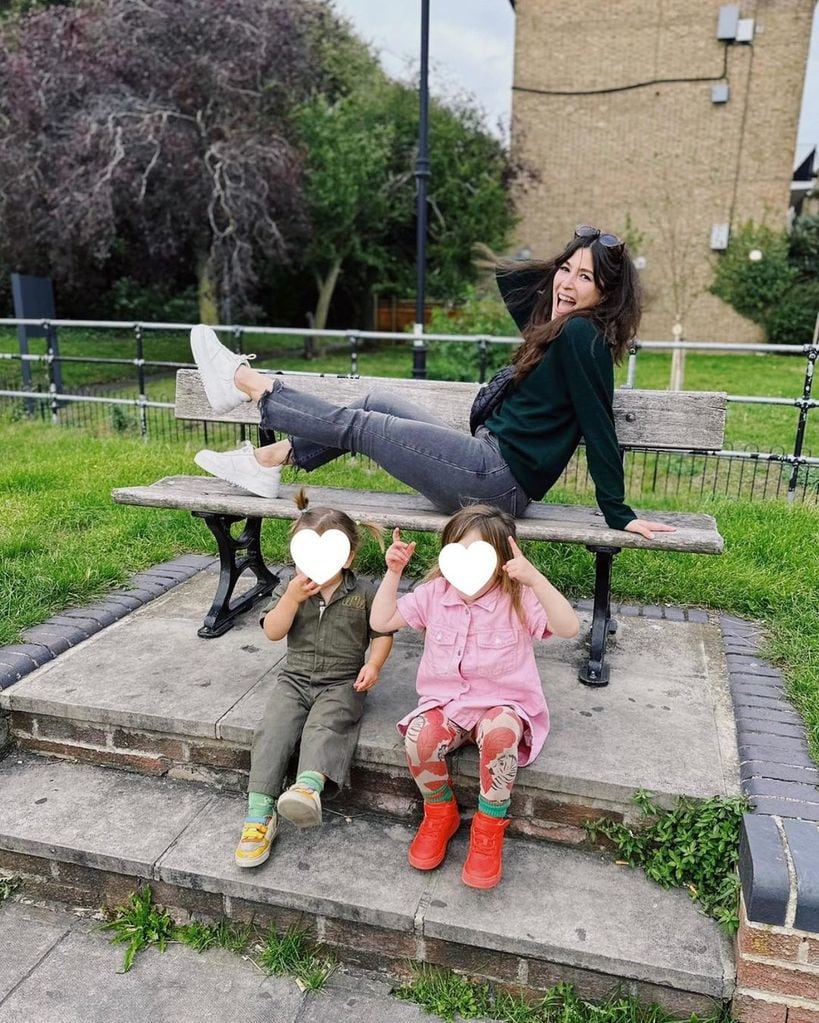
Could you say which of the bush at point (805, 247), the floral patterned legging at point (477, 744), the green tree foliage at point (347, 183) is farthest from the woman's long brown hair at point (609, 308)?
the bush at point (805, 247)

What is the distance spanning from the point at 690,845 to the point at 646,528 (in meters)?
1.01

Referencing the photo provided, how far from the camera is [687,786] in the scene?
92.2 inches

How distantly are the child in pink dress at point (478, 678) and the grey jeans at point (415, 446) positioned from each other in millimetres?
543

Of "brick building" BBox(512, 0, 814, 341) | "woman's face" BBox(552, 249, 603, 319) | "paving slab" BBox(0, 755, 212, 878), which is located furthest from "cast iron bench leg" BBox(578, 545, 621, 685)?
"brick building" BBox(512, 0, 814, 341)

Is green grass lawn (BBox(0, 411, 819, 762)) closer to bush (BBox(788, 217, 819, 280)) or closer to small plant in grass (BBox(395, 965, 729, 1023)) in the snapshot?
small plant in grass (BBox(395, 965, 729, 1023))

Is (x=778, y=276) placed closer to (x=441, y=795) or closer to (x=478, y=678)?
(x=478, y=678)

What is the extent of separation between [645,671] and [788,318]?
20480 mm

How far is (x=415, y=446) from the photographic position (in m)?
2.97

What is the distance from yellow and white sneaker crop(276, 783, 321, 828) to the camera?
2195 mm

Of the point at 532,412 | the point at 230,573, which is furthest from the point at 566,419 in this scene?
the point at 230,573

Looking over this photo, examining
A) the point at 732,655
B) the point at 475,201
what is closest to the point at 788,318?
the point at 475,201

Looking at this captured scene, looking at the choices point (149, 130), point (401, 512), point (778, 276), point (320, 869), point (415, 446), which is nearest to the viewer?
point (320, 869)

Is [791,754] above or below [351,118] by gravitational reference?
below

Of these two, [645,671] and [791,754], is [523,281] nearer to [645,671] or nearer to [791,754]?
[645,671]
